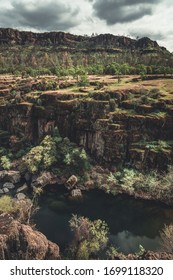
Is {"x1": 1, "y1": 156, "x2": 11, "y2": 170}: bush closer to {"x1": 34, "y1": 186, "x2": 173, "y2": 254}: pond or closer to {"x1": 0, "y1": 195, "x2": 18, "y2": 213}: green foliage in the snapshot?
{"x1": 34, "y1": 186, "x2": 173, "y2": 254}: pond

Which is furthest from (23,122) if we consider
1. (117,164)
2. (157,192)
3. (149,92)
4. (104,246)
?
(104,246)

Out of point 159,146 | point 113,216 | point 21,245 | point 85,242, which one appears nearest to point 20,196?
point 113,216

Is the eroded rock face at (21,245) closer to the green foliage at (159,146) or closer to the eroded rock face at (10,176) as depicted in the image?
the eroded rock face at (10,176)

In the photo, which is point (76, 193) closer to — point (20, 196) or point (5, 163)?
point (20, 196)

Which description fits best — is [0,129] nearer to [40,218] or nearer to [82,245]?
[40,218]

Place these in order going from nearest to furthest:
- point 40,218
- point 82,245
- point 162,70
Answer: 1. point 82,245
2. point 40,218
3. point 162,70

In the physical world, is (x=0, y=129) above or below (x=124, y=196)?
above
